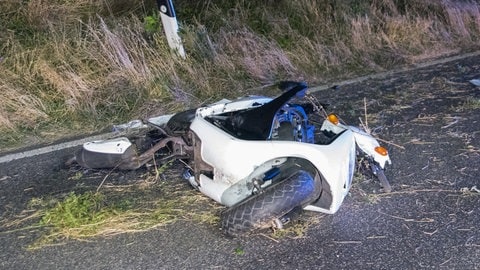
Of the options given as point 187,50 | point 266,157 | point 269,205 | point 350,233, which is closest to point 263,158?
point 266,157

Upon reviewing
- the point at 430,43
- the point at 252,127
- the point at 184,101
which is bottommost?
the point at 430,43

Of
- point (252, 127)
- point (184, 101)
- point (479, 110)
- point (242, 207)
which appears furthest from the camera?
point (184, 101)

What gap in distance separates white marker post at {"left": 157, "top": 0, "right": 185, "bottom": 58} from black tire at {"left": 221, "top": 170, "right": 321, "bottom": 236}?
3397 millimetres

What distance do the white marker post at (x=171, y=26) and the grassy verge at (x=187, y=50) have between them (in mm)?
103

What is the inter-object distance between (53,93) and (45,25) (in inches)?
57.9

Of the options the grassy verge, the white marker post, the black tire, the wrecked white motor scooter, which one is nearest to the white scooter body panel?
the wrecked white motor scooter

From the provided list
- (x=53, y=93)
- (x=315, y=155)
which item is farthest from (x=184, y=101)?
(x=315, y=155)

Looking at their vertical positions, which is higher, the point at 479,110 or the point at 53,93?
the point at 53,93

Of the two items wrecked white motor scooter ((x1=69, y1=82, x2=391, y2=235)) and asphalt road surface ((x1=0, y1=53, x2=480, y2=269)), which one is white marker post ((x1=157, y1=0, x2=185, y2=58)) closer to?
asphalt road surface ((x1=0, y1=53, x2=480, y2=269))

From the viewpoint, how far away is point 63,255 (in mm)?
3166

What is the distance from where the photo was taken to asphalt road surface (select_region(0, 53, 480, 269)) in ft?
9.87

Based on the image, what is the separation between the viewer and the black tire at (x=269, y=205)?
9.90ft

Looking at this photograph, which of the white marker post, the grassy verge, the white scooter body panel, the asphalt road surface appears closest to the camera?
the asphalt road surface

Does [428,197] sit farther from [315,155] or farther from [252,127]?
[252,127]
